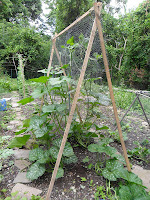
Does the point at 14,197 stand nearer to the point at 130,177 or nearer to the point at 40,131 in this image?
the point at 40,131

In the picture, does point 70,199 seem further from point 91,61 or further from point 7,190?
point 91,61

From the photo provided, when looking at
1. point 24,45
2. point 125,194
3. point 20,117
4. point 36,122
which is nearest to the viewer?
point 125,194

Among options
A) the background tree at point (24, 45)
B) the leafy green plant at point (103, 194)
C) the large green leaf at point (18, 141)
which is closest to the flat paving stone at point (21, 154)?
the large green leaf at point (18, 141)

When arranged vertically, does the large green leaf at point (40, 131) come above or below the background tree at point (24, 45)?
below

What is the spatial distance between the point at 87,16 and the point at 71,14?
691cm

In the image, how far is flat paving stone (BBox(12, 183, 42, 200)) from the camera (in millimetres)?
1263

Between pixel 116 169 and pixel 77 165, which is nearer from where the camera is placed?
pixel 116 169

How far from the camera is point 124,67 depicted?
7.05 meters

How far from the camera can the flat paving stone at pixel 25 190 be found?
1.26 m

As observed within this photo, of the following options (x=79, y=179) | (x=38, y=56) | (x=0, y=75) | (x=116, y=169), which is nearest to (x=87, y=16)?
(x=116, y=169)

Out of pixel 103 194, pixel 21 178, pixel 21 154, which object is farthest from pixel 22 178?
pixel 103 194

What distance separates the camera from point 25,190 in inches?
51.4

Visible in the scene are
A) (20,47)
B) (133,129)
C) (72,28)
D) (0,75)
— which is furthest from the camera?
(20,47)

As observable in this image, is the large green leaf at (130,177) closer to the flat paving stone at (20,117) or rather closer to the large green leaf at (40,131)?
the large green leaf at (40,131)
